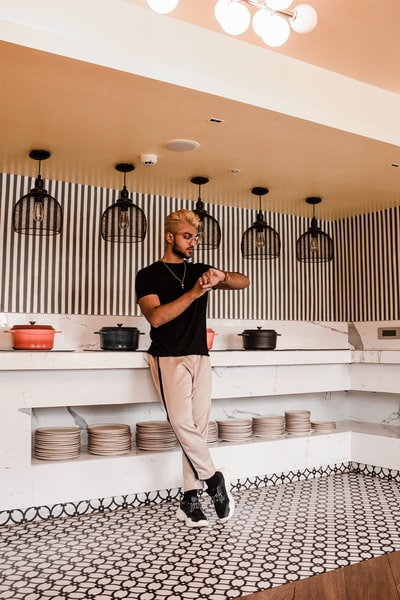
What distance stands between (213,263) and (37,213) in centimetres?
211

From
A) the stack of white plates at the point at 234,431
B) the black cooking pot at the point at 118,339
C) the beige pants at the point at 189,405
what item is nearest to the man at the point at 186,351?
the beige pants at the point at 189,405

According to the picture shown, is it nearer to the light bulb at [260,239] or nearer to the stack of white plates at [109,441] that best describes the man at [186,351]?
the stack of white plates at [109,441]

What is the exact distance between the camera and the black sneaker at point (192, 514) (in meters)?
3.42

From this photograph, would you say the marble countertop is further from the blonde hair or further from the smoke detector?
the smoke detector

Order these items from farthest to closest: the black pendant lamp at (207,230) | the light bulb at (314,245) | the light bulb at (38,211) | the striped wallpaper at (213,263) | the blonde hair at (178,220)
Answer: the light bulb at (314,245) < the striped wallpaper at (213,263) < the black pendant lamp at (207,230) < the light bulb at (38,211) < the blonde hair at (178,220)

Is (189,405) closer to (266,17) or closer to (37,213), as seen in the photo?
(37,213)

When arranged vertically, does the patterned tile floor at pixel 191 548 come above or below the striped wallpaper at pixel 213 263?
below

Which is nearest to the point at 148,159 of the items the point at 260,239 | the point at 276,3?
the point at 260,239

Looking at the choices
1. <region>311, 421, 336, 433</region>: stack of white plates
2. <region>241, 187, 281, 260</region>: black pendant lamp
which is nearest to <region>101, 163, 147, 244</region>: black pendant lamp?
<region>241, 187, 281, 260</region>: black pendant lamp

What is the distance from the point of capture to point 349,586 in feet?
8.24

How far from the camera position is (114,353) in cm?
385

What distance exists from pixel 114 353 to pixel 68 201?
1.76 metres

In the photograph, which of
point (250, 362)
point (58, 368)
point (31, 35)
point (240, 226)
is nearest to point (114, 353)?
point (58, 368)

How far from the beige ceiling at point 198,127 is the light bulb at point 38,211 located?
449 millimetres
